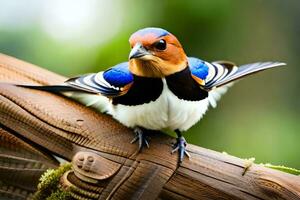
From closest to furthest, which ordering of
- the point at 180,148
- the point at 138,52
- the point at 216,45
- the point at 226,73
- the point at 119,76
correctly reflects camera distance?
1. the point at 138,52
2. the point at 180,148
3. the point at 119,76
4. the point at 226,73
5. the point at 216,45

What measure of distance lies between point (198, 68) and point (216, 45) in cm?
279

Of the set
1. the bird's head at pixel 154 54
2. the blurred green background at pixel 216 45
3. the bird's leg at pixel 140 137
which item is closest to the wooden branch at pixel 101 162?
the bird's leg at pixel 140 137

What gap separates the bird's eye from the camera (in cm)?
235

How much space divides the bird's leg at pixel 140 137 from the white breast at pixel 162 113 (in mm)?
20

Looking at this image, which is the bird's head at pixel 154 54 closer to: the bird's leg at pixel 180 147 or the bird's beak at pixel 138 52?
the bird's beak at pixel 138 52

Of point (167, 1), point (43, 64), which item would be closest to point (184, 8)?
point (167, 1)

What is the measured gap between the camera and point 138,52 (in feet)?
7.47

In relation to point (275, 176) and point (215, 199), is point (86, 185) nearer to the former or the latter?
point (215, 199)

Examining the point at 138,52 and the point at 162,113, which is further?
the point at 162,113

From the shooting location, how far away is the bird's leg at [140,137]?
2.40 m

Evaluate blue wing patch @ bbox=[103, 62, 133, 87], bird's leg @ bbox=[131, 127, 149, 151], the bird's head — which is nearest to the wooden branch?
bird's leg @ bbox=[131, 127, 149, 151]

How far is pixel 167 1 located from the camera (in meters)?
5.09

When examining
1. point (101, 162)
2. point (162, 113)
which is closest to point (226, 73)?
point (162, 113)

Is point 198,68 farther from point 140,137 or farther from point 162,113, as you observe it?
point 140,137
